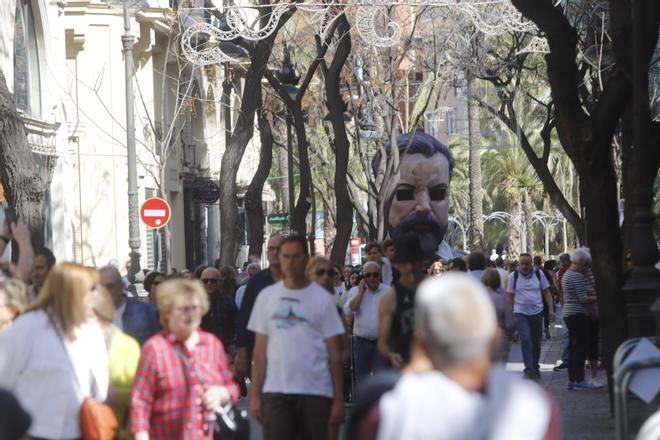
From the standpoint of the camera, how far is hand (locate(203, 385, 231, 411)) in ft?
25.9

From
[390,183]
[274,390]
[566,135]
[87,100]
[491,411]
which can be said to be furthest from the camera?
[87,100]

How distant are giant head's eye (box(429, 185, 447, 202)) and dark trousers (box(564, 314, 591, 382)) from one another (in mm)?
13309

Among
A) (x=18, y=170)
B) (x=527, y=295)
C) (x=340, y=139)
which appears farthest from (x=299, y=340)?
(x=340, y=139)

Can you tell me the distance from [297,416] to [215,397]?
157cm

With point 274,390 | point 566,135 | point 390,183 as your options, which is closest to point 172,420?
point 274,390

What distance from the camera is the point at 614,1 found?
1528cm

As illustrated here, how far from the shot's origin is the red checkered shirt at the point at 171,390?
25.6 ft

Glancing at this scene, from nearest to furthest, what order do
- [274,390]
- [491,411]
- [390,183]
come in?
[491,411]
[274,390]
[390,183]

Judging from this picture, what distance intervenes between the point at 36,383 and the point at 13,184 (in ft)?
27.7

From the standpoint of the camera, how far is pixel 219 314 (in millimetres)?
14477

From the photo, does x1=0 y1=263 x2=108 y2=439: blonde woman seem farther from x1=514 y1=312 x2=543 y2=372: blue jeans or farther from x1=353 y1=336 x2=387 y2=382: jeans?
x1=514 y1=312 x2=543 y2=372: blue jeans

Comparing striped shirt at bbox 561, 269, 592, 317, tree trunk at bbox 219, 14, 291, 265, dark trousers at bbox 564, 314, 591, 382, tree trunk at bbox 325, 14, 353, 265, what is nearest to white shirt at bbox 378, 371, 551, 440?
dark trousers at bbox 564, 314, 591, 382

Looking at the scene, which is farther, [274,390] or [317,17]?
[317,17]

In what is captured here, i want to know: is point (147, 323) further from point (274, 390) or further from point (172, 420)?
point (172, 420)
